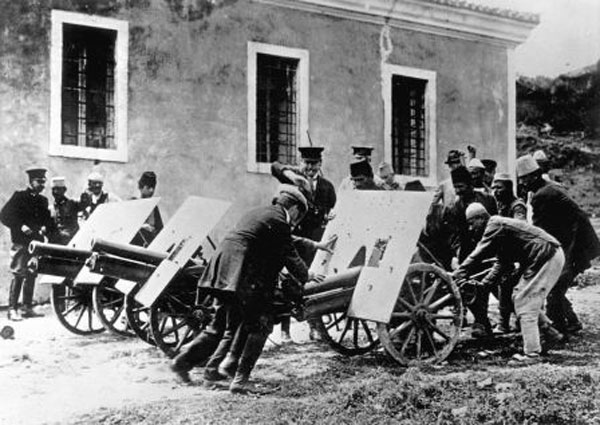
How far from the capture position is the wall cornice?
491 inches

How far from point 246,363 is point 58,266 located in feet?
9.17

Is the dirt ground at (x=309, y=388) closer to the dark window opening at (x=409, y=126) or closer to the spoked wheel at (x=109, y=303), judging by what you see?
the spoked wheel at (x=109, y=303)

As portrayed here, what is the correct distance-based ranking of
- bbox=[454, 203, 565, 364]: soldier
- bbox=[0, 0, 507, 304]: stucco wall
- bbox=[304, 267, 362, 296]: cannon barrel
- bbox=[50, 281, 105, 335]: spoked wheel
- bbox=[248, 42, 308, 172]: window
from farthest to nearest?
bbox=[248, 42, 308, 172]: window → bbox=[0, 0, 507, 304]: stucco wall → bbox=[50, 281, 105, 335]: spoked wheel → bbox=[454, 203, 565, 364]: soldier → bbox=[304, 267, 362, 296]: cannon barrel

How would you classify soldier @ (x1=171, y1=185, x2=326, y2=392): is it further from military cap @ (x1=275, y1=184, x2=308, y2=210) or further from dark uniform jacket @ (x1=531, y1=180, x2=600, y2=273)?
dark uniform jacket @ (x1=531, y1=180, x2=600, y2=273)

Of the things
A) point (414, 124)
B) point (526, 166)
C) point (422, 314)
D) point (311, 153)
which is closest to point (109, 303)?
point (311, 153)

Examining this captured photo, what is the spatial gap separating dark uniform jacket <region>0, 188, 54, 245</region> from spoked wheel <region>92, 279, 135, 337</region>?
1.72m

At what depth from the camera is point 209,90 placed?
11414 millimetres

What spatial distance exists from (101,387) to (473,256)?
10.9ft

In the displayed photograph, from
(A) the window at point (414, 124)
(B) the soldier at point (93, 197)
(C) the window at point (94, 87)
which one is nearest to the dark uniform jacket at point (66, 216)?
(B) the soldier at point (93, 197)

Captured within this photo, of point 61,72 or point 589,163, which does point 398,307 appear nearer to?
point 61,72

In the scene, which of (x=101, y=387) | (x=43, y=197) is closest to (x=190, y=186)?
(x=43, y=197)

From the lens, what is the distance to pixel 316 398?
538 centimetres

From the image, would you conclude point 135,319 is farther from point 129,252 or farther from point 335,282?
point 335,282

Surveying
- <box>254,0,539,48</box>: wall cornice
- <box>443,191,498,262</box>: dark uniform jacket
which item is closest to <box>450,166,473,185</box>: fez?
<box>443,191,498,262</box>: dark uniform jacket
